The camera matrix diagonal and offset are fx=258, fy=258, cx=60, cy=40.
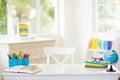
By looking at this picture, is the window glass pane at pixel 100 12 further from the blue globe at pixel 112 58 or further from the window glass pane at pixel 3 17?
the blue globe at pixel 112 58

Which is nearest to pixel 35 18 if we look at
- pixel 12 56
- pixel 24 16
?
pixel 24 16

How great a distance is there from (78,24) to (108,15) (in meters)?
0.64

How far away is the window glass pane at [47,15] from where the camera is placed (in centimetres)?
532

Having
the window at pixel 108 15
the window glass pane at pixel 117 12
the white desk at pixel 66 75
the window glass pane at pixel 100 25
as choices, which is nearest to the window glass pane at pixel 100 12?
the window at pixel 108 15

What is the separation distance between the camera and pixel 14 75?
233 cm

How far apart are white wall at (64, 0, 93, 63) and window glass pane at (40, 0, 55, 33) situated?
0.29 meters

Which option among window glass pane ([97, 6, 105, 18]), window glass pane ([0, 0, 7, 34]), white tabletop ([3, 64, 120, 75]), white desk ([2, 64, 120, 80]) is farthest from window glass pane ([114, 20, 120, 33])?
white desk ([2, 64, 120, 80])

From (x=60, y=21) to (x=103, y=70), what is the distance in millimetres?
3024

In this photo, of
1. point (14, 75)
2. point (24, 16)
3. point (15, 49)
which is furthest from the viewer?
point (24, 16)

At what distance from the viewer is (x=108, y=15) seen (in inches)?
205

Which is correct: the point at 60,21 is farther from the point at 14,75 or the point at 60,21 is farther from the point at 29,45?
the point at 14,75

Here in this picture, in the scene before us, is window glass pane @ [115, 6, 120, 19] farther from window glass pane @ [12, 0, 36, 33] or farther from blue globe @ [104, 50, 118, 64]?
blue globe @ [104, 50, 118, 64]

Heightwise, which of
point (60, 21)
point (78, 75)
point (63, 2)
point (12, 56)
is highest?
point (63, 2)

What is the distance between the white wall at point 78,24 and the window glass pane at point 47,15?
29 cm
